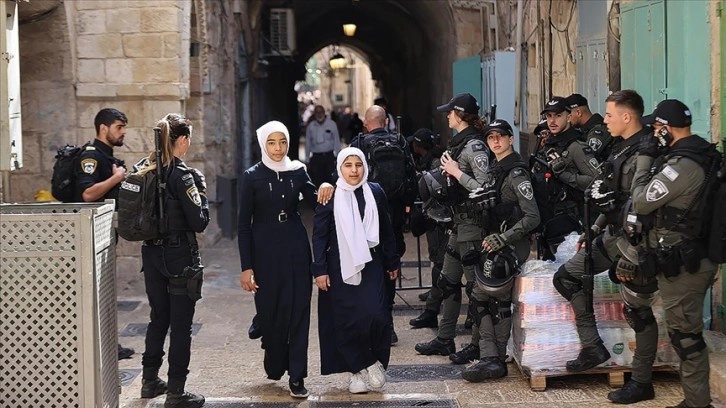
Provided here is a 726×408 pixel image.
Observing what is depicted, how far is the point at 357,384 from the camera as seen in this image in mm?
6152

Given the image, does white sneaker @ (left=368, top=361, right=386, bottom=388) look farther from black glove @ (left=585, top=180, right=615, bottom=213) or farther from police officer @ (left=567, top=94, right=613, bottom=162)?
police officer @ (left=567, top=94, right=613, bottom=162)

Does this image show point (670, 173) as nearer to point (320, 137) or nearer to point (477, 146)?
point (477, 146)

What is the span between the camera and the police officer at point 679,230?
509 cm

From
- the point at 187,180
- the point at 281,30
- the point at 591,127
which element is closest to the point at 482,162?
the point at 591,127

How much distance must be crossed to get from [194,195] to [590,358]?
2442mm

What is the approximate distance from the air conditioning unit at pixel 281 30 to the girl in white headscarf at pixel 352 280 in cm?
1290

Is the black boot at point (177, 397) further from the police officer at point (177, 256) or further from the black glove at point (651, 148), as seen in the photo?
the black glove at point (651, 148)

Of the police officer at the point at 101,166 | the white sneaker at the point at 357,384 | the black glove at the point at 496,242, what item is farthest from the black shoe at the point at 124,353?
the black glove at the point at 496,242

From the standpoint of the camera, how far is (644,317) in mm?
5672

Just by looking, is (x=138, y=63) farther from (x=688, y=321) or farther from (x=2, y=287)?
(x=688, y=321)

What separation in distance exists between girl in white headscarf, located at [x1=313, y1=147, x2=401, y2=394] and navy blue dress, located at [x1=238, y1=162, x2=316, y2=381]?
0.12 m

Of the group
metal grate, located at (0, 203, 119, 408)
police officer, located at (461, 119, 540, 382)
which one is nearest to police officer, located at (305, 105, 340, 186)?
police officer, located at (461, 119, 540, 382)

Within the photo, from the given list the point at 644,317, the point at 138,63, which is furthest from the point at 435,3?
the point at 644,317

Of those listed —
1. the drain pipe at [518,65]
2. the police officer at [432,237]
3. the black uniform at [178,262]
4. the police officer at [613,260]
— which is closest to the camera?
the police officer at [613,260]
